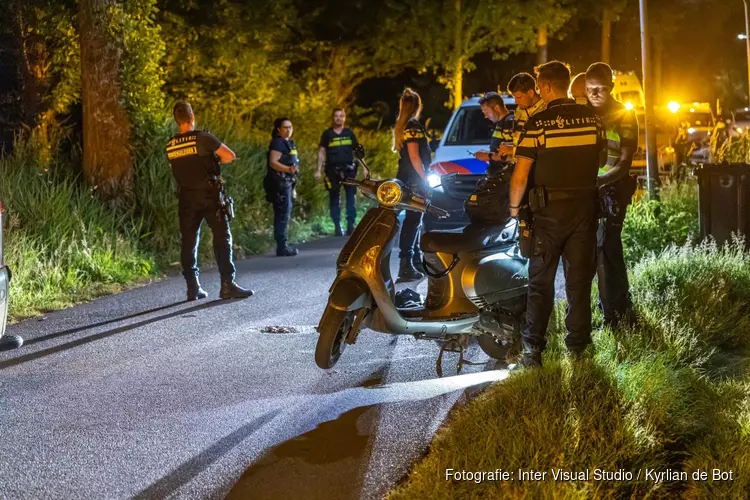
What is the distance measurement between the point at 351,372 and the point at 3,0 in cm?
934

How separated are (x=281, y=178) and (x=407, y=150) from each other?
3031 mm

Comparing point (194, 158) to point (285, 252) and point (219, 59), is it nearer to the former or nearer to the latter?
point (285, 252)

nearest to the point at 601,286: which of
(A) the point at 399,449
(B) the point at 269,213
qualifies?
(A) the point at 399,449

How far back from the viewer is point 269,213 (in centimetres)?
1462

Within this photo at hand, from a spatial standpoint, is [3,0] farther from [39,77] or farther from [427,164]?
[427,164]

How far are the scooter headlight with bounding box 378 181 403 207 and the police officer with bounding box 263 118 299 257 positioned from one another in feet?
22.3

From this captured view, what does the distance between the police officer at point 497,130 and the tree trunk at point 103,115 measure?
187 inches

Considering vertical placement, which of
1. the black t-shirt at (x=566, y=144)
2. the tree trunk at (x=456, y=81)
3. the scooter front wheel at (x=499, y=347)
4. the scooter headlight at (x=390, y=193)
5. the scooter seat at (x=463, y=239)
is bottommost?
the scooter front wheel at (x=499, y=347)

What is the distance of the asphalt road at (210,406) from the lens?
4480mm

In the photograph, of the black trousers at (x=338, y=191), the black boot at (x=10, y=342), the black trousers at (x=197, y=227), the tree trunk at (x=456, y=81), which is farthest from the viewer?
the tree trunk at (x=456, y=81)

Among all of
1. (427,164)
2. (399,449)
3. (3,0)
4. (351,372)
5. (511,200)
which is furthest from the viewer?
(3,0)

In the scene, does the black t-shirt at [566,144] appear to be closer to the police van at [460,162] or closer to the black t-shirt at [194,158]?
the black t-shirt at [194,158]

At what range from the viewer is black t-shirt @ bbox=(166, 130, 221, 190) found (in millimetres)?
8852

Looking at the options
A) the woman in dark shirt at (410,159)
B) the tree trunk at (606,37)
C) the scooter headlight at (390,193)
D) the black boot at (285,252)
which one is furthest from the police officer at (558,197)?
the tree trunk at (606,37)
